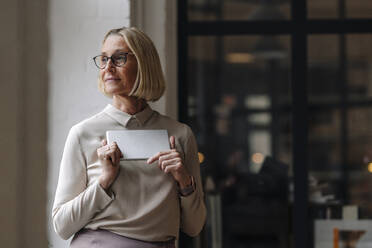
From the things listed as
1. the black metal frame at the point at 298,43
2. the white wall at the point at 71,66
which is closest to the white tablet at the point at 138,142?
the white wall at the point at 71,66

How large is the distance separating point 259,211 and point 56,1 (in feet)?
5.96

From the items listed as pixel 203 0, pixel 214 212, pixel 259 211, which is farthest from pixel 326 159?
pixel 203 0

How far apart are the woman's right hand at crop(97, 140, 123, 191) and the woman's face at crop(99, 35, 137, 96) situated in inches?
8.0

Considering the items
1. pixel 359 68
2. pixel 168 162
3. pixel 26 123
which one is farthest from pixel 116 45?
pixel 359 68

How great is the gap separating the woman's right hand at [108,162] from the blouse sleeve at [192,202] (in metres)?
0.29

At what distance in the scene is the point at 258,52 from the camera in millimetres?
3682

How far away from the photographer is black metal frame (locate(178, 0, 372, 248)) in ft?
11.7

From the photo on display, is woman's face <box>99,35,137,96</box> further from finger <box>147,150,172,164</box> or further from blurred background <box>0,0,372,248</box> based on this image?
blurred background <box>0,0,372,248</box>

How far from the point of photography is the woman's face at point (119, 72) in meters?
2.00

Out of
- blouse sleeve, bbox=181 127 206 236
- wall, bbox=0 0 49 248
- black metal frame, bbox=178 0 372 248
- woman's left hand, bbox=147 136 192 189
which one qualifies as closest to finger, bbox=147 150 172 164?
woman's left hand, bbox=147 136 192 189

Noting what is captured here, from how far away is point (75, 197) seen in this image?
2.00 metres

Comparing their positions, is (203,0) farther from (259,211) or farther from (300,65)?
(259,211)

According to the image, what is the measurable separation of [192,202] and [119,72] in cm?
54

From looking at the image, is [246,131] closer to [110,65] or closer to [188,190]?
[188,190]
